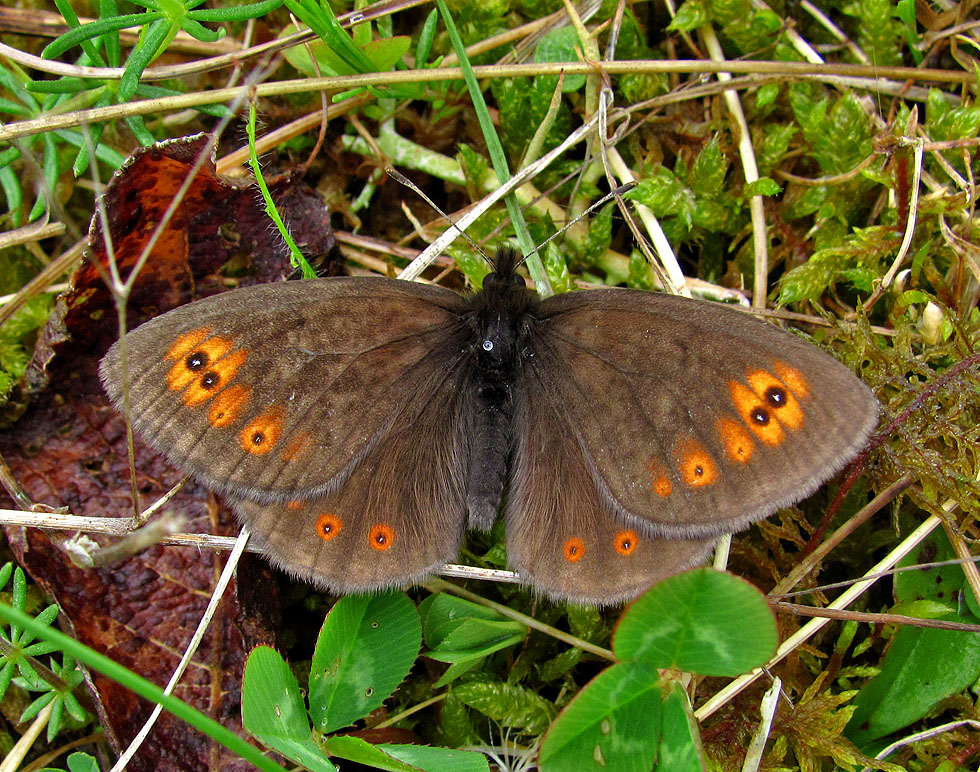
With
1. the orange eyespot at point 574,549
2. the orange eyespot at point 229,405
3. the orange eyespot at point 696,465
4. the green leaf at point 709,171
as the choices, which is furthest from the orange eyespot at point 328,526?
the green leaf at point 709,171

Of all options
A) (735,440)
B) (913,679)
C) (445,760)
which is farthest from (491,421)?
(913,679)

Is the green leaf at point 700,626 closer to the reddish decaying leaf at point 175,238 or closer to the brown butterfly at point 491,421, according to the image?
the brown butterfly at point 491,421

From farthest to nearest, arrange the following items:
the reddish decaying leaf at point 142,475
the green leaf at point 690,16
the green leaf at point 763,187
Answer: the green leaf at point 690,16 < the green leaf at point 763,187 < the reddish decaying leaf at point 142,475

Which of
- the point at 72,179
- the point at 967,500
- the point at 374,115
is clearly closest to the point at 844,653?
the point at 967,500

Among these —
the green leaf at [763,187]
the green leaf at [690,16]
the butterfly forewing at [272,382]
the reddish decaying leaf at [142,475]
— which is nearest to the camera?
the butterfly forewing at [272,382]

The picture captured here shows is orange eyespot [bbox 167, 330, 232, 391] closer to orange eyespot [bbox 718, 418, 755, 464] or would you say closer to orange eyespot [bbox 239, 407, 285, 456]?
orange eyespot [bbox 239, 407, 285, 456]

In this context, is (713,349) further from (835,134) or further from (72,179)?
(72,179)

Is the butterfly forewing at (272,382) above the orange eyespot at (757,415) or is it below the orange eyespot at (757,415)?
above
